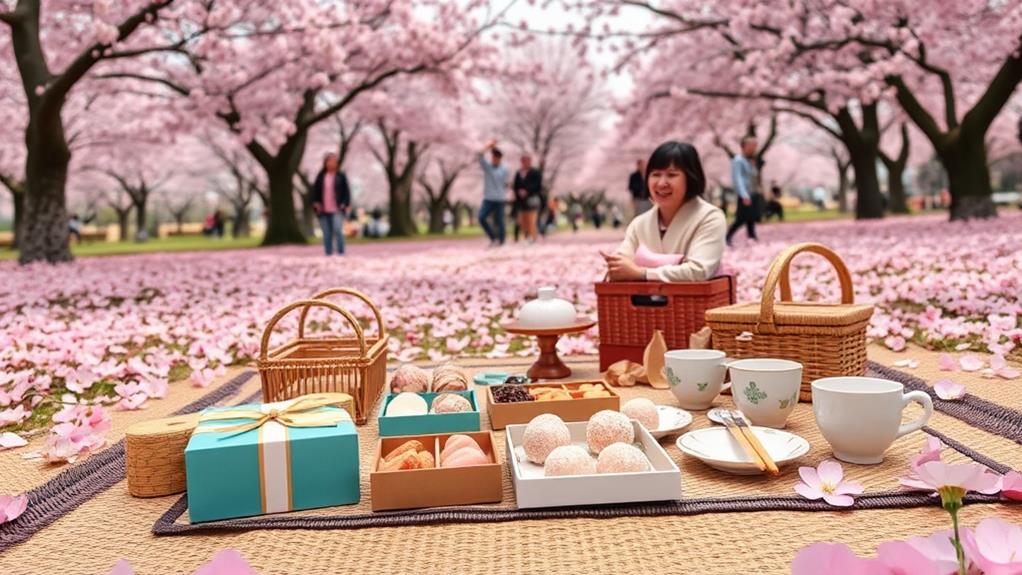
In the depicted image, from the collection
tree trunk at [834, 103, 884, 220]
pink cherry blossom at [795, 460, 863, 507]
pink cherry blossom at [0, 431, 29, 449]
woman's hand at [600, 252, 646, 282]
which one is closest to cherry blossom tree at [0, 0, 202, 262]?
pink cherry blossom at [0, 431, 29, 449]

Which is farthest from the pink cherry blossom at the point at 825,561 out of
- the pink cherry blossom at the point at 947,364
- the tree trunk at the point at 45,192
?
the tree trunk at the point at 45,192

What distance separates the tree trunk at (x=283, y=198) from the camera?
1623 cm

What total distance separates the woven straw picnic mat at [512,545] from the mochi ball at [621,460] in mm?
129

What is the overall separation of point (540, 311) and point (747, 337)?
0.88 metres

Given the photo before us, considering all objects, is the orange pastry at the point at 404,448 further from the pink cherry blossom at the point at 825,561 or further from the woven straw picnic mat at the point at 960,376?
the woven straw picnic mat at the point at 960,376

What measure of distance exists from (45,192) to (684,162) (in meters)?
10.3

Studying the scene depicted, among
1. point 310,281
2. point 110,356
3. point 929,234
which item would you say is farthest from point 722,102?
point 110,356

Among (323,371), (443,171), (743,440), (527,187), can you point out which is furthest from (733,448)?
(443,171)

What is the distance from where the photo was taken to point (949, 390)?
259cm

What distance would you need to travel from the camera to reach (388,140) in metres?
24.5

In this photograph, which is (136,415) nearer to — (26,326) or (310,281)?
(26,326)

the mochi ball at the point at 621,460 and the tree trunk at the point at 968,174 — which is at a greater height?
the tree trunk at the point at 968,174

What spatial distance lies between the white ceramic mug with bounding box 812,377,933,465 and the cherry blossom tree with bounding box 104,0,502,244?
10.1 metres

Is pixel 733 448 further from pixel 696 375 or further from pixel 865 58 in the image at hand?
pixel 865 58
